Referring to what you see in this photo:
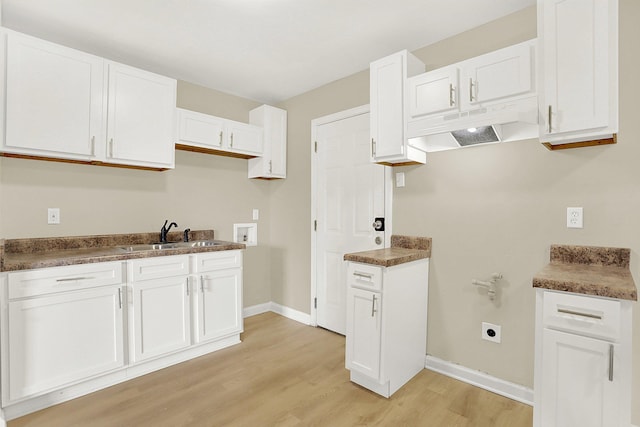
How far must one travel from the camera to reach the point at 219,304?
2795 millimetres

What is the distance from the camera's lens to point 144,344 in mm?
2344

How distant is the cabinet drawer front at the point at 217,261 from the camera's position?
8.71 ft

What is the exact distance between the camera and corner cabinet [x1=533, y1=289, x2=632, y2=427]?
1.25 meters

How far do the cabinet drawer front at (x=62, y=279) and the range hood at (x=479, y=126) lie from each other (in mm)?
2299

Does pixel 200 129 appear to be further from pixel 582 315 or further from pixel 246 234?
pixel 582 315

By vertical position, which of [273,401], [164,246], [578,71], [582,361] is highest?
[578,71]

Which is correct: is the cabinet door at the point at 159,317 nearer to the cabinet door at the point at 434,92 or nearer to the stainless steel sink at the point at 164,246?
the stainless steel sink at the point at 164,246

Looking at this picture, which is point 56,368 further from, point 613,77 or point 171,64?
point 613,77

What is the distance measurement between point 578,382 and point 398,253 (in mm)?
1213

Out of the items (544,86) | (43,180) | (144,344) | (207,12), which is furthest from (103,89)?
(544,86)

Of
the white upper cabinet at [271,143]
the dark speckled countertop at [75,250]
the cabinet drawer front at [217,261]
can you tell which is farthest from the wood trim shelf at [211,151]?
the cabinet drawer front at [217,261]

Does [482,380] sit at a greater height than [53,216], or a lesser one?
lesser

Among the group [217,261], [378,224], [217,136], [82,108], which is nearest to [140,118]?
[82,108]

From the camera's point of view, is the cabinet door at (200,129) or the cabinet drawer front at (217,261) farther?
the cabinet door at (200,129)
